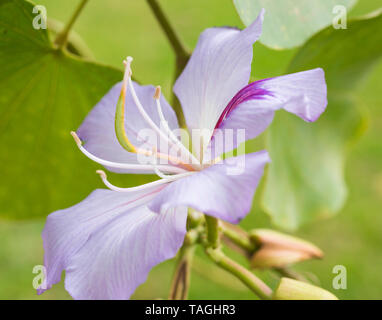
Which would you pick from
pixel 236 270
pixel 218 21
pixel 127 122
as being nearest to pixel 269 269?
pixel 236 270

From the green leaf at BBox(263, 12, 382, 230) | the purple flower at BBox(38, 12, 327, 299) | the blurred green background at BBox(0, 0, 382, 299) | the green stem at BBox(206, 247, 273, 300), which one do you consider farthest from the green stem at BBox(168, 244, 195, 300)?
the blurred green background at BBox(0, 0, 382, 299)

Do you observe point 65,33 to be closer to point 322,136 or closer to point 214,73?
point 214,73

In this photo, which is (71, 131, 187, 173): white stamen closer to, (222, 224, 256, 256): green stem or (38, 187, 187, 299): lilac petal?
(38, 187, 187, 299): lilac petal

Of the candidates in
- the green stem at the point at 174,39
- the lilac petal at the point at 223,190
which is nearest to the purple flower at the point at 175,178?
the lilac petal at the point at 223,190

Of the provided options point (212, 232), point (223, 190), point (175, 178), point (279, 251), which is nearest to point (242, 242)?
point (279, 251)

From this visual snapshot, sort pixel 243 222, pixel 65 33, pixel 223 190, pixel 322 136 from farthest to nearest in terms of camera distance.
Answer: pixel 243 222
pixel 322 136
pixel 65 33
pixel 223 190

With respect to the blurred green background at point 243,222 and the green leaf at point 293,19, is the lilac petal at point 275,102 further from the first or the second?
the blurred green background at point 243,222
